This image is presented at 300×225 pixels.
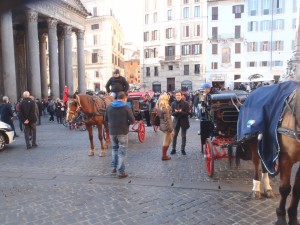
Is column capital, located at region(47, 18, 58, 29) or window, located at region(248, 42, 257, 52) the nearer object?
column capital, located at region(47, 18, 58, 29)

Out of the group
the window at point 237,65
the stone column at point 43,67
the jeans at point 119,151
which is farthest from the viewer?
the window at point 237,65

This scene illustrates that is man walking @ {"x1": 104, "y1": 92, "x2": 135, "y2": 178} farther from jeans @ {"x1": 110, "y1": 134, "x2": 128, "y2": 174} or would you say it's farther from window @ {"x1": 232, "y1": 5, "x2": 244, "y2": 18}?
window @ {"x1": 232, "y1": 5, "x2": 244, "y2": 18}

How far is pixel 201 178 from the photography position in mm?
6137

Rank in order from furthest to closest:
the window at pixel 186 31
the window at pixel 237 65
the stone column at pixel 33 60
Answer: the window at pixel 186 31 < the window at pixel 237 65 < the stone column at pixel 33 60

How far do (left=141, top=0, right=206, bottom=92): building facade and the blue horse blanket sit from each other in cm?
4468

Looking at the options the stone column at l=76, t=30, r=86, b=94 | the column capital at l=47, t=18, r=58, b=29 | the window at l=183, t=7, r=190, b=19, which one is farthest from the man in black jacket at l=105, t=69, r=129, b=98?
the window at l=183, t=7, r=190, b=19

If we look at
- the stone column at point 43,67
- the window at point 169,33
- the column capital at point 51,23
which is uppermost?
the window at point 169,33

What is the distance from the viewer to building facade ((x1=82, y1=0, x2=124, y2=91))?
56000mm

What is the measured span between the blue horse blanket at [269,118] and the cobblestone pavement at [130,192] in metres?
0.93

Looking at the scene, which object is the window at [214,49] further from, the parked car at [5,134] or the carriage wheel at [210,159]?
the carriage wheel at [210,159]

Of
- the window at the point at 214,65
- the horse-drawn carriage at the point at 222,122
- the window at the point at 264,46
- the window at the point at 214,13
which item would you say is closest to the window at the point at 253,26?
the window at the point at 264,46

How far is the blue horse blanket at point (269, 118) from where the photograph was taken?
13.1ft

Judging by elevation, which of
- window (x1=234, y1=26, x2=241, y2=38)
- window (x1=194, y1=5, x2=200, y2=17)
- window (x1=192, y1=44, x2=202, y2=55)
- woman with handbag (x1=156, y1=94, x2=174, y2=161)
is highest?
window (x1=194, y1=5, x2=200, y2=17)

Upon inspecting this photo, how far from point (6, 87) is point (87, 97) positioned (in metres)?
14.7
